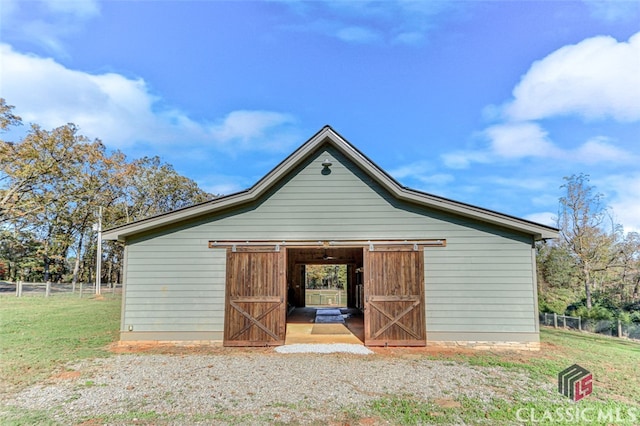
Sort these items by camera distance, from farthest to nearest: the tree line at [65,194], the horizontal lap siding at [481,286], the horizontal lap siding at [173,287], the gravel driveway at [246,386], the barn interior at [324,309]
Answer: the tree line at [65,194] < the barn interior at [324,309] < the horizontal lap siding at [173,287] < the horizontal lap siding at [481,286] < the gravel driveway at [246,386]

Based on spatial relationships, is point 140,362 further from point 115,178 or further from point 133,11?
point 115,178

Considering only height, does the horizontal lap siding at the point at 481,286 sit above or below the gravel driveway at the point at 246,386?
above

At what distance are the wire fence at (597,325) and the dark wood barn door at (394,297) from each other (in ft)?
27.8

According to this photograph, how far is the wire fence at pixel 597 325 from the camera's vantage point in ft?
37.3

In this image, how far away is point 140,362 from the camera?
6.64 m

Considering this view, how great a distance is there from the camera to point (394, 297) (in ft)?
26.8

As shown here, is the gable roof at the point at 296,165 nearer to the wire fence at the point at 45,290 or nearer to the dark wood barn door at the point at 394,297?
the dark wood barn door at the point at 394,297

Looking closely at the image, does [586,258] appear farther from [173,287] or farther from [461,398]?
[173,287]

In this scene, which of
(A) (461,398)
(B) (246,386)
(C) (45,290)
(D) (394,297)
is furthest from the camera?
→ (C) (45,290)

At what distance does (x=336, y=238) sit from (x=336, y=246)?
197mm

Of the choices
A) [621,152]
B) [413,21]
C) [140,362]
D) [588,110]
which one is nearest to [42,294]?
[140,362]

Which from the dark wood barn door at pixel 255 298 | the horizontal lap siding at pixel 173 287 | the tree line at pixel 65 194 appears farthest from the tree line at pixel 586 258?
the tree line at pixel 65 194

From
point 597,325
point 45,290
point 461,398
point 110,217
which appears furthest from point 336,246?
point 110,217

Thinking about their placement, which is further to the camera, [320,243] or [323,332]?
[323,332]
